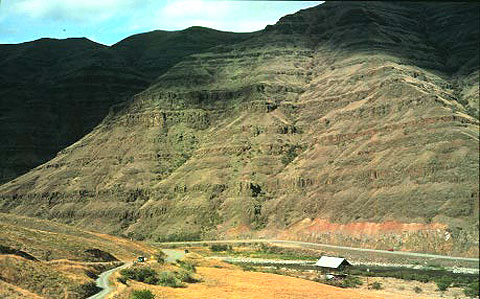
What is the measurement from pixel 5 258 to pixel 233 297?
19.1m

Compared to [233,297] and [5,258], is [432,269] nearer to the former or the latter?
[233,297]

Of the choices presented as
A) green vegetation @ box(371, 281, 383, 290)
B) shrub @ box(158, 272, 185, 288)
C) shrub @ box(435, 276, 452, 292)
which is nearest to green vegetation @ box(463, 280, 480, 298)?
shrub @ box(435, 276, 452, 292)

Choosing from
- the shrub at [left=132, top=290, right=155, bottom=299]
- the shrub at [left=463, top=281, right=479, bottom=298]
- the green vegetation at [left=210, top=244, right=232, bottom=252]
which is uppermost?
the shrub at [left=132, top=290, right=155, bottom=299]

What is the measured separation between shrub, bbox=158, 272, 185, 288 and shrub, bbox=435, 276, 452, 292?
31.1 m

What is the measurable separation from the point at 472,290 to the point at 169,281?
112 feet

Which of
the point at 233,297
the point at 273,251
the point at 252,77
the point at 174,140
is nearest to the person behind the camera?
the point at 233,297

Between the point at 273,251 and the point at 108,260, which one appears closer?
the point at 108,260

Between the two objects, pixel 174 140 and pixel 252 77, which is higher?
pixel 252 77

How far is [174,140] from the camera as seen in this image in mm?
180125

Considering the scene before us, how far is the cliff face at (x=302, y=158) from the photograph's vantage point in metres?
107

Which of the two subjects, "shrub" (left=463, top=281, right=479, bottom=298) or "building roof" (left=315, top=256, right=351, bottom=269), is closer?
"shrub" (left=463, top=281, right=479, bottom=298)

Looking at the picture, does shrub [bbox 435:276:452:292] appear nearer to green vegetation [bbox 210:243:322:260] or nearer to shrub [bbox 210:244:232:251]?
green vegetation [bbox 210:243:322:260]

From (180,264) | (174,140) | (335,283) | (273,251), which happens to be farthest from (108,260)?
(174,140)

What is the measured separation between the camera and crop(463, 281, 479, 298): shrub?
66.9 meters
